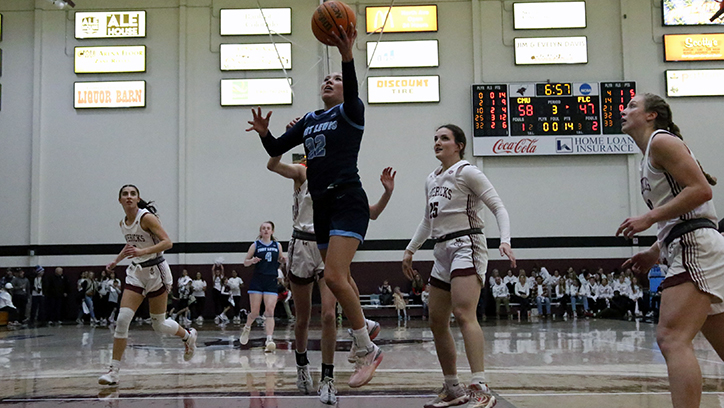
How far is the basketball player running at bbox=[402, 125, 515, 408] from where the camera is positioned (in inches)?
157

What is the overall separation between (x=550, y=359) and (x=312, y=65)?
1381 cm

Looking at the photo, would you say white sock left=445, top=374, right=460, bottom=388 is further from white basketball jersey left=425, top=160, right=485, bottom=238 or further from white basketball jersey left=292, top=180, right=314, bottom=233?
white basketball jersey left=292, top=180, right=314, bottom=233

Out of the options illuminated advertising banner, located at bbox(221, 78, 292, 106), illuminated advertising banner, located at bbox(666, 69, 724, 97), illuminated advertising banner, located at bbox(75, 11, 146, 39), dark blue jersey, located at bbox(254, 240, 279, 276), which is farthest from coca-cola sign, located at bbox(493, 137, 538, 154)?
illuminated advertising banner, located at bbox(75, 11, 146, 39)

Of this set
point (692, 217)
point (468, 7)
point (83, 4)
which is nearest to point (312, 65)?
point (468, 7)

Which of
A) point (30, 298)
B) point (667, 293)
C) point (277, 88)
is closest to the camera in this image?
point (667, 293)

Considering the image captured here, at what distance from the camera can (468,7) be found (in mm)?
19141

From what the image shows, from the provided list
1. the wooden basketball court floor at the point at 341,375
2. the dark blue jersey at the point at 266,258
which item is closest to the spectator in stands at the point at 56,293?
the wooden basketball court floor at the point at 341,375

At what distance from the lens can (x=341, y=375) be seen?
5.79 m

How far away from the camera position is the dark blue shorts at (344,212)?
3973mm

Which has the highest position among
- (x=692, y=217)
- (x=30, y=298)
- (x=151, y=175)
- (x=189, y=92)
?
(x=189, y=92)

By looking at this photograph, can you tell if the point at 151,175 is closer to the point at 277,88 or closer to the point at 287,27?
the point at 277,88

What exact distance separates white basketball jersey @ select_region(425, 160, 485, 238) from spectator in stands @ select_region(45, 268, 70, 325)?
54.1ft

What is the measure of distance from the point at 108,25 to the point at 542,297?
15272 mm

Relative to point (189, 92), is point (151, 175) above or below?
below
